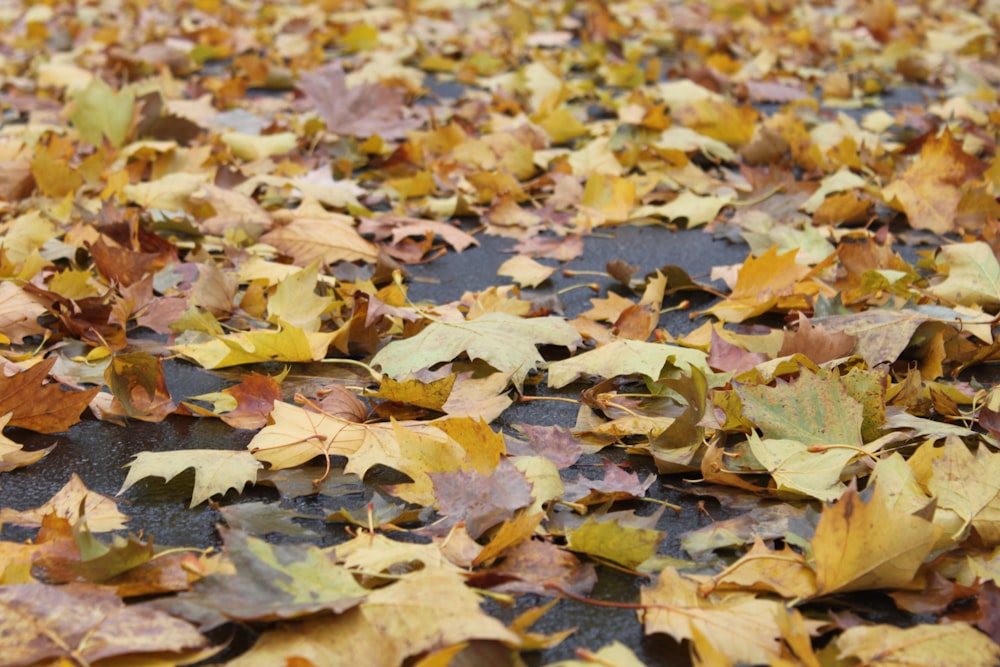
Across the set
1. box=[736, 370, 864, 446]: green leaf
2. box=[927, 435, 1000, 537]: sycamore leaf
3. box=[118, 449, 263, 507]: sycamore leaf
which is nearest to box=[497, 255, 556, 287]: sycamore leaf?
box=[736, 370, 864, 446]: green leaf

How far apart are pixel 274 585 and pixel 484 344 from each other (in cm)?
66

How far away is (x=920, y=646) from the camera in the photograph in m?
0.93

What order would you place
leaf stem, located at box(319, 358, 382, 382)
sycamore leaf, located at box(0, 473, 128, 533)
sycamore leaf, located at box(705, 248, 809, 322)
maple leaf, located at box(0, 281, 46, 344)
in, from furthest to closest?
sycamore leaf, located at box(705, 248, 809, 322)
maple leaf, located at box(0, 281, 46, 344)
leaf stem, located at box(319, 358, 382, 382)
sycamore leaf, located at box(0, 473, 128, 533)

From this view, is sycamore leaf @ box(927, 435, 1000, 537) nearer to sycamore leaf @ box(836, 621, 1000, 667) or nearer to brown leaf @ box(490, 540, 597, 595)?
sycamore leaf @ box(836, 621, 1000, 667)

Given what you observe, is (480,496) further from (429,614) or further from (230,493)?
(230,493)

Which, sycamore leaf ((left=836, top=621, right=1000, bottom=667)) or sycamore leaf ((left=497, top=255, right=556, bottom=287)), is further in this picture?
sycamore leaf ((left=497, top=255, right=556, bottom=287))

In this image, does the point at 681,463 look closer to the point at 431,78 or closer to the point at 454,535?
the point at 454,535

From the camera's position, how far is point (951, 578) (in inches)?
41.6

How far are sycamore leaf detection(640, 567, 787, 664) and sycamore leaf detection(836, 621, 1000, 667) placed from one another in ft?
0.24

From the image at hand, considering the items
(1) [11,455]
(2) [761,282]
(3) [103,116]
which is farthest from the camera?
(3) [103,116]

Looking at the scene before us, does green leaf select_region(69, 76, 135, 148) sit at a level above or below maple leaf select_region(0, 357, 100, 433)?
above

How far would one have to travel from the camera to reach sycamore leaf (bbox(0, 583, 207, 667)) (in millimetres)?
902

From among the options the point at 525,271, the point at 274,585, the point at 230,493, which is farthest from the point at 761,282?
the point at 274,585

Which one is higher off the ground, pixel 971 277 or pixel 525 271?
pixel 971 277
